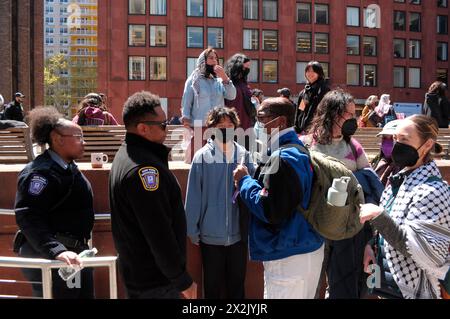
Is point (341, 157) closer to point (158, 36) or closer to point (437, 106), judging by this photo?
point (437, 106)

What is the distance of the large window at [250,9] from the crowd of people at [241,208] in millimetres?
55030

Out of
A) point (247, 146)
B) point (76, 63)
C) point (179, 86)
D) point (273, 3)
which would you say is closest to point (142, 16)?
point (179, 86)

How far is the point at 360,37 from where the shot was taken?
6100 cm

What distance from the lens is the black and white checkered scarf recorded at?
3.32m

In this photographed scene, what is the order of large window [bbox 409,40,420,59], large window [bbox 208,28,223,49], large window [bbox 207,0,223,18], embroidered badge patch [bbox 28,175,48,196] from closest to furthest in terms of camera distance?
1. embroidered badge patch [bbox 28,175,48,196]
2. large window [bbox 208,28,223,49]
3. large window [bbox 207,0,223,18]
4. large window [bbox 409,40,420,59]

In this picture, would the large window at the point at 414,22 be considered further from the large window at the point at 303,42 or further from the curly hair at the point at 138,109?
the curly hair at the point at 138,109

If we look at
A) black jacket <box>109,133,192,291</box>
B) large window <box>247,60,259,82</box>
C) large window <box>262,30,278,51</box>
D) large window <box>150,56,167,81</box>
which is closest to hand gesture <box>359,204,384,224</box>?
black jacket <box>109,133,192,291</box>

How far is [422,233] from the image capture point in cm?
332

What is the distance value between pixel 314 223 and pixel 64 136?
199 cm

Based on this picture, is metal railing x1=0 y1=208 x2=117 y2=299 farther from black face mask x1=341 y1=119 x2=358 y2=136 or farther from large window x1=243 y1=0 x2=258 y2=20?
large window x1=243 y1=0 x2=258 y2=20

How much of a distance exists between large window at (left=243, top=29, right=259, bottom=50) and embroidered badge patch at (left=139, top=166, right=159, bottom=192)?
5587cm

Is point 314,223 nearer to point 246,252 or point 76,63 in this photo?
point 246,252

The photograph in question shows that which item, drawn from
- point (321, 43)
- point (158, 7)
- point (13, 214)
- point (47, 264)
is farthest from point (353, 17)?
point (47, 264)

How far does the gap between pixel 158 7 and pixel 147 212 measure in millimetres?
55724
